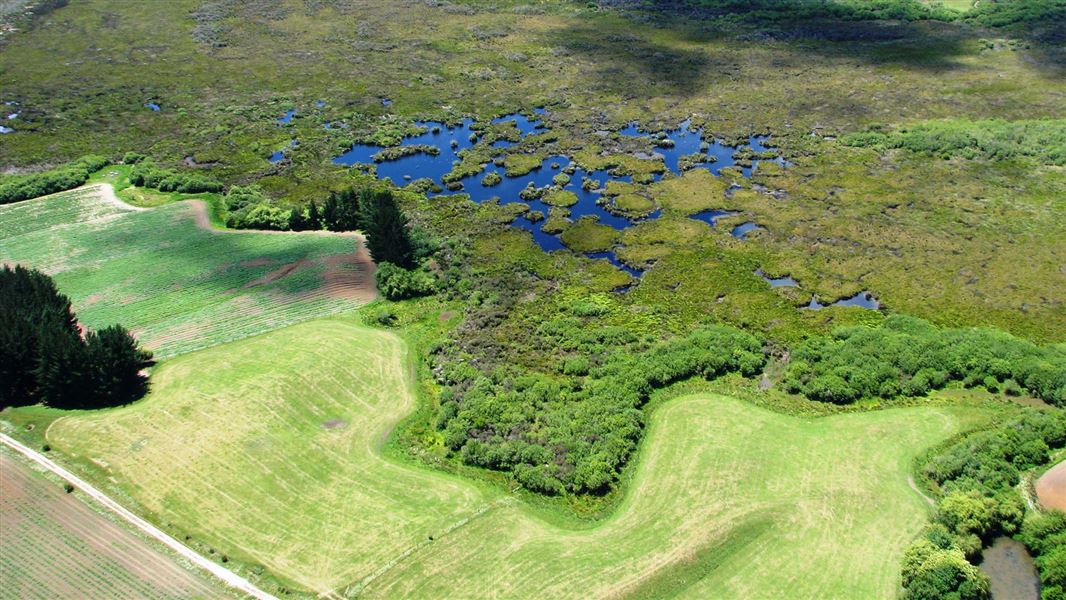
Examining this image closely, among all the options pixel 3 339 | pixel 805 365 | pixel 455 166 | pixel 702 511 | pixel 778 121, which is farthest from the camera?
pixel 778 121

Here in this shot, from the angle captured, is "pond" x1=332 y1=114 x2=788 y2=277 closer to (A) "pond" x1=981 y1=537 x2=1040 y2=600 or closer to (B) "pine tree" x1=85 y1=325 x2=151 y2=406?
(B) "pine tree" x1=85 y1=325 x2=151 y2=406

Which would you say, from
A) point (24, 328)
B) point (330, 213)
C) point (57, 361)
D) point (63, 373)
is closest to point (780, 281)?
point (330, 213)

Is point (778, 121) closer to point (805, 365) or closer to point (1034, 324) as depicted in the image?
point (1034, 324)

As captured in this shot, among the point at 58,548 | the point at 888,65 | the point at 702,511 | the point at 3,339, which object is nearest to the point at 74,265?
the point at 3,339

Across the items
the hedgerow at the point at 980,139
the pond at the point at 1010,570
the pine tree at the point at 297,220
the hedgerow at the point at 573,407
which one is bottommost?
the pond at the point at 1010,570

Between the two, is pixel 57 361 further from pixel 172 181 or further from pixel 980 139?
pixel 980 139

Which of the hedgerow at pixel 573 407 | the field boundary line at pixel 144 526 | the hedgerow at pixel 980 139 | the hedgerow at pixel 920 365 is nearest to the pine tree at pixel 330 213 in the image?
the hedgerow at pixel 573 407

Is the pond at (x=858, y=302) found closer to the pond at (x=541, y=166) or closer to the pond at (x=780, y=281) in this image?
the pond at (x=780, y=281)

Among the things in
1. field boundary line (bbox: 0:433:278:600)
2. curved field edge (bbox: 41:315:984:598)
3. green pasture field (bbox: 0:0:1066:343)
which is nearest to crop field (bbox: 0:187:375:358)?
curved field edge (bbox: 41:315:984:598)
